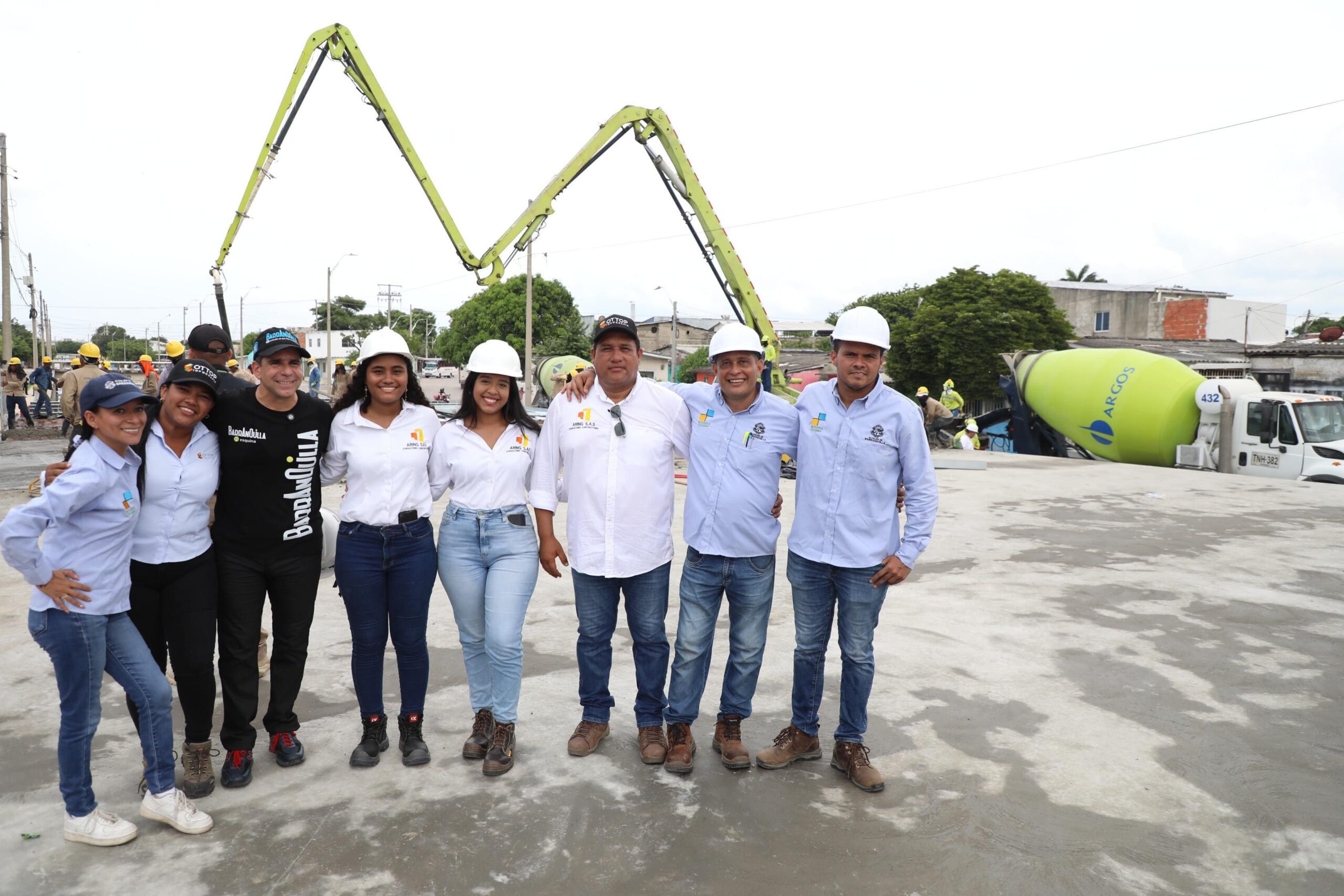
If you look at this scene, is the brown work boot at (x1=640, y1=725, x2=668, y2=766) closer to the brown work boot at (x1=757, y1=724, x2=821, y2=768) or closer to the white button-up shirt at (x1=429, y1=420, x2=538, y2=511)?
the brown work boot at (x1=757, y1=724, x2=821, y2=768)

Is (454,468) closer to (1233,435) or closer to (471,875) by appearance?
(471,875)

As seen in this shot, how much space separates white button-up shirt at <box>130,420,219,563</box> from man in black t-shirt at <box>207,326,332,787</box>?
81 millimetres

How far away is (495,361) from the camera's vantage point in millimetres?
3799

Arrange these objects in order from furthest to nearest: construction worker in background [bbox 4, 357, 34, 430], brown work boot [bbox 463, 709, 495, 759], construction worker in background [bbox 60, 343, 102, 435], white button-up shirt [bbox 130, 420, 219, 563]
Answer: construction worker in background [bbox 4, 357, 34, 430]
construction worker in background [bbox 60, 343, 102, 435]
brown work boot [bbox 463, 709, 495, 759]
white button-up shirt [bbox 130, 420, 219, 563]

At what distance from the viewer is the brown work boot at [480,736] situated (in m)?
3.81

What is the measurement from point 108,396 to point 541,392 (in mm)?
26185

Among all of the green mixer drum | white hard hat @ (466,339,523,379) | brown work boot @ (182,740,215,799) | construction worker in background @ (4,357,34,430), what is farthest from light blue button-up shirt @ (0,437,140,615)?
construction worker in background @ (4,357,34,430)

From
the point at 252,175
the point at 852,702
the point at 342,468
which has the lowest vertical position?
the point at 852,702

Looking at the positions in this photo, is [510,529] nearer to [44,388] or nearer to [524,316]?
[44,388]

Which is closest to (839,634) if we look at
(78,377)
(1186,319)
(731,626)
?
(731,626)

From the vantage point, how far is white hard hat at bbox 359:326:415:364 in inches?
145

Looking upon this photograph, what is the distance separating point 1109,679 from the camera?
16.3 ft

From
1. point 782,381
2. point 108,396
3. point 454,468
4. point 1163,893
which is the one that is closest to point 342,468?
point 454,468

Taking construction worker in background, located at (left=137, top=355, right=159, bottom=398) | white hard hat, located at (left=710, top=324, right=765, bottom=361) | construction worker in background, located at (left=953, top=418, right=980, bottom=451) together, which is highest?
white hard hat, located at (left=710, top=324, right=765, bottom=361)
